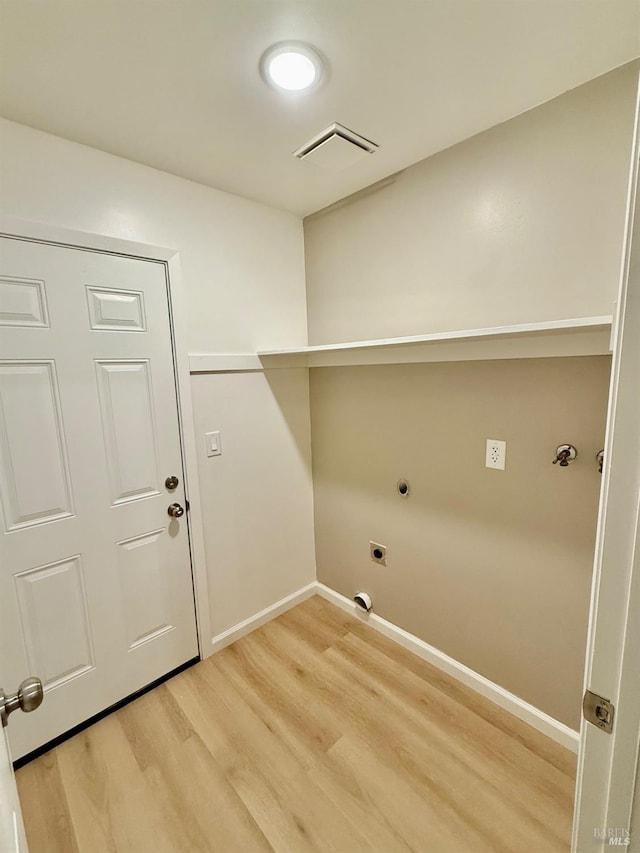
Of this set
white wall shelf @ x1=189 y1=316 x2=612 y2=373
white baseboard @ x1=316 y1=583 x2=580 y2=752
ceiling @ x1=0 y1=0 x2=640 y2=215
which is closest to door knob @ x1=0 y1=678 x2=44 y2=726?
white wall shelf @ x1=189 y1=316 x2=612 y2=373

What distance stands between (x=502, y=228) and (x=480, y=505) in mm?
1143

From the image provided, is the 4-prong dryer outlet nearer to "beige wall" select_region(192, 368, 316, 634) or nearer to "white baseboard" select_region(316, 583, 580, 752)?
"white baseboard" select_region(316, 583, 580, 752)

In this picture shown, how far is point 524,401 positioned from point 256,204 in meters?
1.68

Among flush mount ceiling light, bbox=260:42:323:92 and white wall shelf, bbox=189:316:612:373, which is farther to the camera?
white wall shelf, bbox=189:316:612:373

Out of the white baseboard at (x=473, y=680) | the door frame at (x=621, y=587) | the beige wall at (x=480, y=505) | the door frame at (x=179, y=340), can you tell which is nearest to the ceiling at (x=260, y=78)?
the door frame at (x=179, y=340)

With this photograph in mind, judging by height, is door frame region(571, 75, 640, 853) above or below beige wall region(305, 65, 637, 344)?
below

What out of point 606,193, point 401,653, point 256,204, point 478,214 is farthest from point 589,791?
point 256,204

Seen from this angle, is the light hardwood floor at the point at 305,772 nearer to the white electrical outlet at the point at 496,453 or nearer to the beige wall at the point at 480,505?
the beige wall at the point at 480,505

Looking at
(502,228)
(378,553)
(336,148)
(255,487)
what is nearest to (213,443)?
(255,487)

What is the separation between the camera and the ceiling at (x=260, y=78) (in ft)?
3.02

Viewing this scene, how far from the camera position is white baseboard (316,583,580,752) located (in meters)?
1.50

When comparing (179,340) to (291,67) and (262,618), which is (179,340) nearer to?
(291,67)

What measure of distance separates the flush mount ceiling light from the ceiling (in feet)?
0.11

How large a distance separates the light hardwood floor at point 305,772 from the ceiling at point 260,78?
2.42 metres
